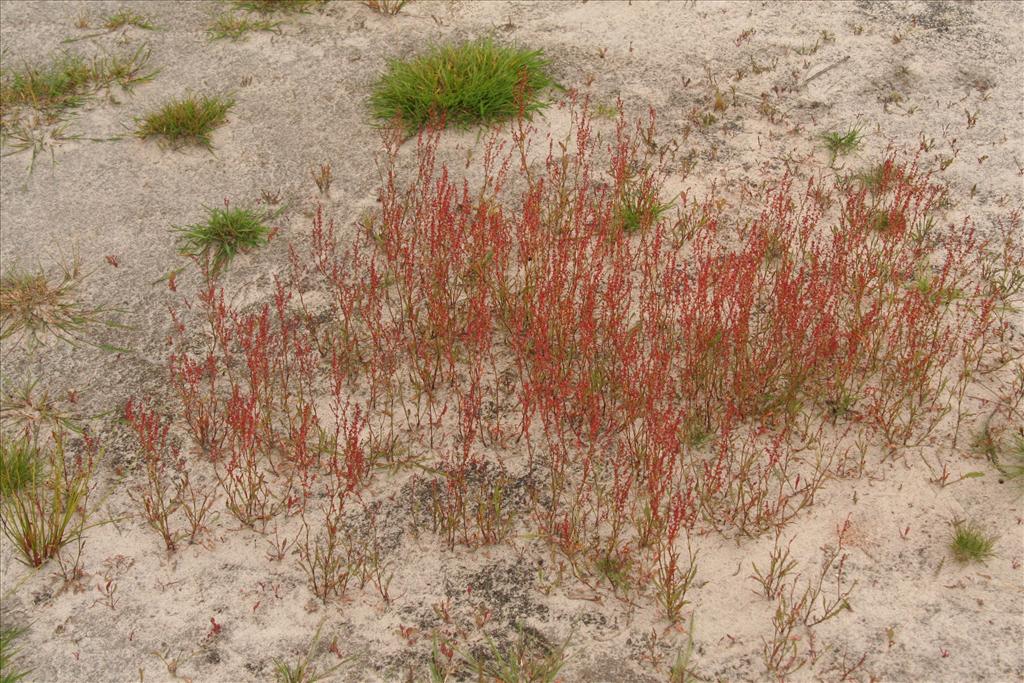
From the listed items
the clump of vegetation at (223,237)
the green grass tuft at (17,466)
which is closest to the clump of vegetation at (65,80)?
the clump of vegetation at (223,237)

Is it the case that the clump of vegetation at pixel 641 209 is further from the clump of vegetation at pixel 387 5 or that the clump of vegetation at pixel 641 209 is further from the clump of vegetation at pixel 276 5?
the clump of vegetation at pixel 276 5

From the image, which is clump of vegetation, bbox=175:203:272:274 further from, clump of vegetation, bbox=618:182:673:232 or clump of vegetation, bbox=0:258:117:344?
clump of vegetation, bbox=618:182:673:232

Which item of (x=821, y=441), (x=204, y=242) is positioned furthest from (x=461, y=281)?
(x=821, y=441)

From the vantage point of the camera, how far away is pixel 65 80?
6.04 m

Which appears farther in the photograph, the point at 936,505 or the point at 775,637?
the point at 936,505

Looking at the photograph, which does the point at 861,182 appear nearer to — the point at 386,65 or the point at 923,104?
the point at 923,104

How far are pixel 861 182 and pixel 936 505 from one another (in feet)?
7.08

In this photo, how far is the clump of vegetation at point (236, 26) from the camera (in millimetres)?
6488

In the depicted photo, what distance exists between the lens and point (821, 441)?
3.86 meters

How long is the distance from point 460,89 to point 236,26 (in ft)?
6.85

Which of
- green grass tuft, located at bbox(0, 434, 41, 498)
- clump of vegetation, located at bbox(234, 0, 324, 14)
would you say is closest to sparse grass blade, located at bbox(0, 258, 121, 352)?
green grass tuft, located at bbox(0, 434, 41, 498)

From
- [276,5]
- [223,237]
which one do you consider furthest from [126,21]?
[223,237]

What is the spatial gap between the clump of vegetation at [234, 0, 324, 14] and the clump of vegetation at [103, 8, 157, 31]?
0.68 m

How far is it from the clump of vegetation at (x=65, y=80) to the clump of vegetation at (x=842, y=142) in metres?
4.52
